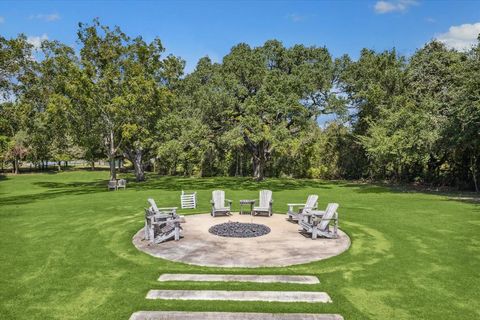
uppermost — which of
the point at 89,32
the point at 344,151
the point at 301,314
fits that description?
the point at 89,32

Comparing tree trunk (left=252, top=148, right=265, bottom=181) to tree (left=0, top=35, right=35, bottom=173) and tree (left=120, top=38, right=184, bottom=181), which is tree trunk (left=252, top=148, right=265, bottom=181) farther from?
tree (left=0, top=35, right=35, bottom=173)

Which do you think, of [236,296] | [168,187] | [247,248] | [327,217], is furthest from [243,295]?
[168,187]

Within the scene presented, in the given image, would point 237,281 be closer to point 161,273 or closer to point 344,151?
point 161,273

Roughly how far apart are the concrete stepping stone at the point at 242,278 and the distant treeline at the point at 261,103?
15400mm

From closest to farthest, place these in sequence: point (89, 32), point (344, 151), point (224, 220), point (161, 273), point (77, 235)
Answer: point (161, 273)
point (77, 235)
point (224, 220)
point (89, 32)
point (344, 151)

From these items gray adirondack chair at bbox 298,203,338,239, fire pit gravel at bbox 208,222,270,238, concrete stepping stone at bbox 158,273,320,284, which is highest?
gray adirondack chair at bbox 298,203,338,239

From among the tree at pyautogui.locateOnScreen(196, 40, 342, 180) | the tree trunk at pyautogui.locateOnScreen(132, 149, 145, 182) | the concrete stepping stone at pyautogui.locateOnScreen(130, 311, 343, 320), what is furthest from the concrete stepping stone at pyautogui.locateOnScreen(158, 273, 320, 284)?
the tree trunk at pyautogui.locateOnScreen(132, 149, 145, 182)

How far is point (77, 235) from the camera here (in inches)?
427

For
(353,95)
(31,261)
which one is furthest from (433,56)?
(31,261)

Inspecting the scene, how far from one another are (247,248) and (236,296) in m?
2.79

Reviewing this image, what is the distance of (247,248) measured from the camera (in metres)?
9.09

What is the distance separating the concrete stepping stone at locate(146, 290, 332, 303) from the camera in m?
6.20

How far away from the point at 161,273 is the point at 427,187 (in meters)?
21.5

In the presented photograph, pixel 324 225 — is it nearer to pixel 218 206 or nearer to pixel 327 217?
pixel 327 217
